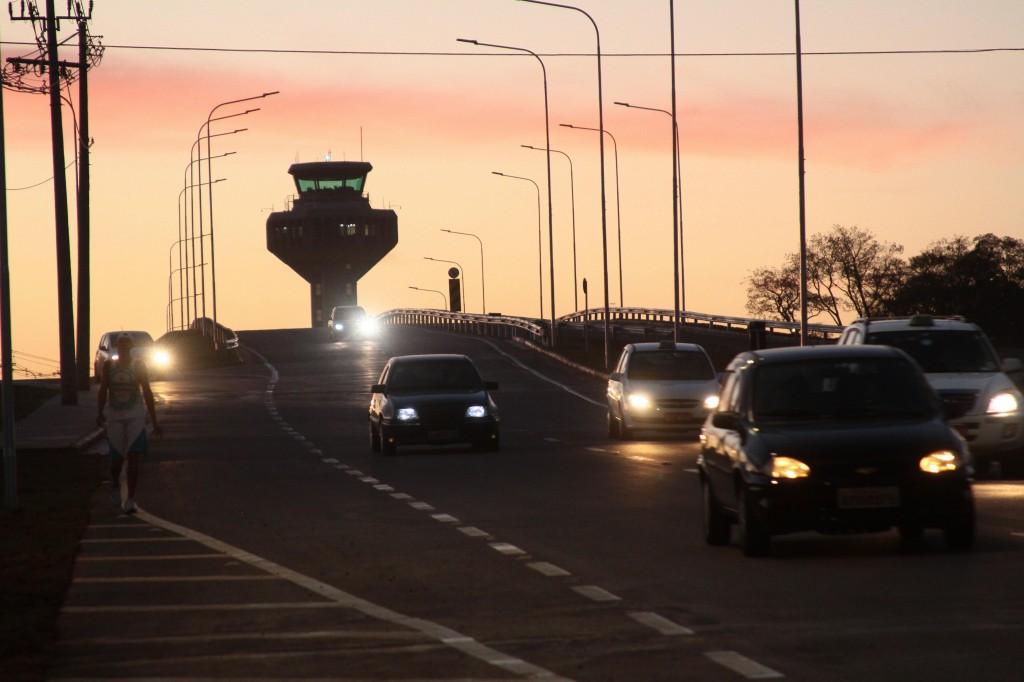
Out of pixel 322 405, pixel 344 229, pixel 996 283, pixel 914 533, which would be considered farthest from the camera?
pixel 344 229

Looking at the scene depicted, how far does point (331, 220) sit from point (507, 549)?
173m

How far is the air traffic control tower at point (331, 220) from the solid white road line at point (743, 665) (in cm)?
17753

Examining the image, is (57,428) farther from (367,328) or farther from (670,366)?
(367,328)

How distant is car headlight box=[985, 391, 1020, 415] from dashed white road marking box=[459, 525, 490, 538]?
7717mm

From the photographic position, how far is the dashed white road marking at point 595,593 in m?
12.3

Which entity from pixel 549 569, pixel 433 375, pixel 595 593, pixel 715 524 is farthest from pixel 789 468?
pixel 433 375

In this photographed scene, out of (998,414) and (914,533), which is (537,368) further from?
(914,533)

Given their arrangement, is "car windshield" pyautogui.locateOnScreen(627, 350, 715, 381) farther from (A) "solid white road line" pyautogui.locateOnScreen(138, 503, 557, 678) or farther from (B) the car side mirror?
(B) the car side mirror

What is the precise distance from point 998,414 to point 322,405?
3159cm

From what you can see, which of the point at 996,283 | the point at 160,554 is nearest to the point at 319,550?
the point at 160,554

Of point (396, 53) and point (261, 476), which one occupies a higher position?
point (396, 53)

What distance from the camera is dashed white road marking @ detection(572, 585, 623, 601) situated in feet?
40.5

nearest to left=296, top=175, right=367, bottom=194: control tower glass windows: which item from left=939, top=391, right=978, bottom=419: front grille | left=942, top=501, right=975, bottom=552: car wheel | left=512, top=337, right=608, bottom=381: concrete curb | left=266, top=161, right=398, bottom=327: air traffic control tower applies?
left=266, top=161, right=398, bottom=327: air traffic control tower

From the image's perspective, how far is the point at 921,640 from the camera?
1023cm
